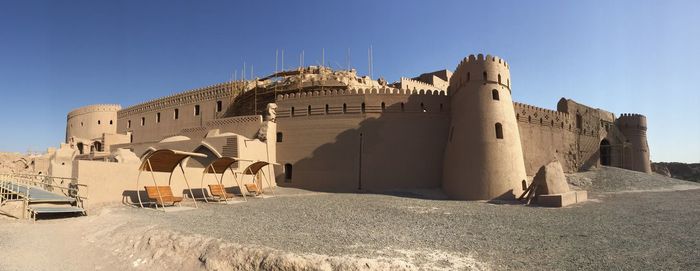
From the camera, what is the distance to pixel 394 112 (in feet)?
75.1

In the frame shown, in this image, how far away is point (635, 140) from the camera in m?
34.9

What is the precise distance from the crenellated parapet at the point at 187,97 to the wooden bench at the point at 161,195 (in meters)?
18.3

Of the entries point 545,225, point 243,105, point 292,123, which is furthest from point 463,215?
point 243,105

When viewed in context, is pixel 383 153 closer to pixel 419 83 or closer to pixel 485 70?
pixel 485 70

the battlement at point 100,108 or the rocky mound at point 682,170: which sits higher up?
the battlement at point 100,108

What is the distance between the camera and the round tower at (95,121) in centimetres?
4219

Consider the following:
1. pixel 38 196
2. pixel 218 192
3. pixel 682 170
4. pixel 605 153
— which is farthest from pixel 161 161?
pixel 682 170

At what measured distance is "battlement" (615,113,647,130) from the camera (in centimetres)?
3503

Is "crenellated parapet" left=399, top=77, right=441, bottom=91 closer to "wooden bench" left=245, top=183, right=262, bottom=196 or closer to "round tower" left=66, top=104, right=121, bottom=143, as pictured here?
"wooden bench" left=245, top=183, right=262, bottom=196

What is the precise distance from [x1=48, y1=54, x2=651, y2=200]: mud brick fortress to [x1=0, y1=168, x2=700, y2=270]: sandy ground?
166 inches

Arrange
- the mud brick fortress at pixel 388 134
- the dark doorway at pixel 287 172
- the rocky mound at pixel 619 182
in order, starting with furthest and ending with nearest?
the dark doorway at pixel 287 172 → the rocky mound at pixel 619 182 → the mud brick fortress at pixel 388 134

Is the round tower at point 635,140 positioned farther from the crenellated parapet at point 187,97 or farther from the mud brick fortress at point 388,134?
the crenellated parapet at point 187,97

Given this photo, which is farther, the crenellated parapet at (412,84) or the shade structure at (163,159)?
the crenellated parapet at (412,84)

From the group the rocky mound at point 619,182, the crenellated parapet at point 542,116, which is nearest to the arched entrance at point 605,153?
the rocky mound at point 619,182
